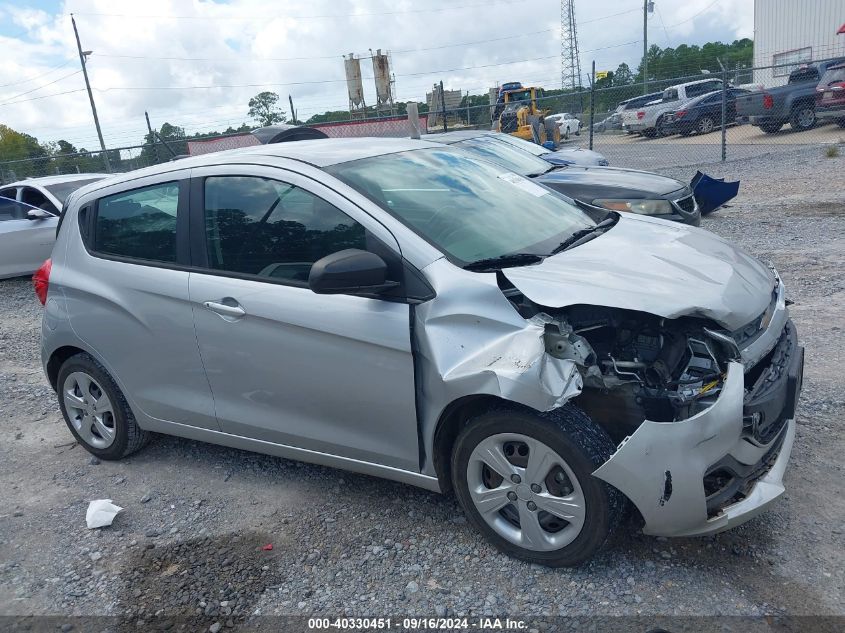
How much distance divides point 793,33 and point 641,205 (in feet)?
116

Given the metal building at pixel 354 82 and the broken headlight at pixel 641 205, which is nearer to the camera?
the broken headlight at pixel 641 205

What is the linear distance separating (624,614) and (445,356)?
119 cm

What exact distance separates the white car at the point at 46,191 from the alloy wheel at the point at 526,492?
8.73 m

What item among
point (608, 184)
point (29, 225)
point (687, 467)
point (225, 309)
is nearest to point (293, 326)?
point (225, 309)

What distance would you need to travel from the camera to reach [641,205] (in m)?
7.51

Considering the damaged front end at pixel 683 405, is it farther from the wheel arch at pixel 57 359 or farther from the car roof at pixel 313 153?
the wheel arch at pixel 57 359

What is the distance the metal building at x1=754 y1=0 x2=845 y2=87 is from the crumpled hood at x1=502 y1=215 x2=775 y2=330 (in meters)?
32.4

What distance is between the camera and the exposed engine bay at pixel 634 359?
279 cm

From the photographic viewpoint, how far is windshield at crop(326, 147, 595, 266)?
10.8 feet

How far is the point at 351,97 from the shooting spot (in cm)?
3038

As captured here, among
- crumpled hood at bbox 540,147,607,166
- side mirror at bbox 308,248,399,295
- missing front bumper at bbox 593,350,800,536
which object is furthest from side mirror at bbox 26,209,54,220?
missing front bumper at bbox 593,350,800,536

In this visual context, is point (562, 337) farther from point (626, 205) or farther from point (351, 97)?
point (351, 97)

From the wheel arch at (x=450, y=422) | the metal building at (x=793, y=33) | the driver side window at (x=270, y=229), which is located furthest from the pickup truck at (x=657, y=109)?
the wheel arch at (x=450, y=422)

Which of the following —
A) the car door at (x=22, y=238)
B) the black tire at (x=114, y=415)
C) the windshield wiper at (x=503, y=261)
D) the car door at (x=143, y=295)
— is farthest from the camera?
the car door at (x=22, y=238)
